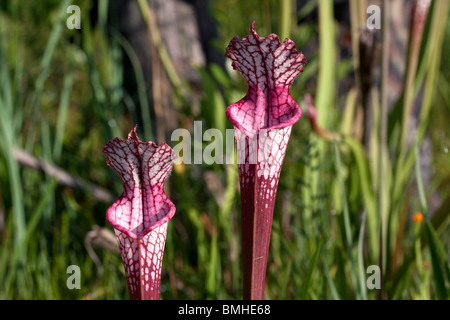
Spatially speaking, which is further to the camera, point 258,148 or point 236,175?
point 236,175

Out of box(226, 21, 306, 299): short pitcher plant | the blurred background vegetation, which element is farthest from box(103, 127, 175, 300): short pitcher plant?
the blurred background vegetation

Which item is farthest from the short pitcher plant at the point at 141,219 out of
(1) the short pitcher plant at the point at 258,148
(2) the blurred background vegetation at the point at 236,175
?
(2) the blurred background vegetation at the point at 236,175

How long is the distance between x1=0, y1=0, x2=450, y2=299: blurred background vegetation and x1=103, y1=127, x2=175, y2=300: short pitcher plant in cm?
22

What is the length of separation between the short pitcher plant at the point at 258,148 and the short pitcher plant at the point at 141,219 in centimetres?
9

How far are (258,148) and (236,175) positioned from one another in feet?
1.82

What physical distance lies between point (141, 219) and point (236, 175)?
509mm

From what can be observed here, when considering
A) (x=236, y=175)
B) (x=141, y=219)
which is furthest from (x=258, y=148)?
(x=236, y=175)

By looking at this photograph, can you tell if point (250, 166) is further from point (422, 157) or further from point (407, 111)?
point (422, 157)

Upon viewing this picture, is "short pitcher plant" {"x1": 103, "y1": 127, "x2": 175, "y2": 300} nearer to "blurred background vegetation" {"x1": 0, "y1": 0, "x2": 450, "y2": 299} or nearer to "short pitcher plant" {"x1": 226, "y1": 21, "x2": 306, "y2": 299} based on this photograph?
"short pitcher plant" {"x1": 226, "y1": 21, "x2": 306, "y2": 299}

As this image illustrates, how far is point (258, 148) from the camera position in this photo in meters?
0.53

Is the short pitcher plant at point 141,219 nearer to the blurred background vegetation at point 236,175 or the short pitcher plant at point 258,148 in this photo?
the short pitcher plant at point 258,148

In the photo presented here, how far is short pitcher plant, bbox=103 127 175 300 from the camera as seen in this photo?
1.78 ft

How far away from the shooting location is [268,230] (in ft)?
1.77

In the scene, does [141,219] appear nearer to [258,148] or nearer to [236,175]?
[258,148]
